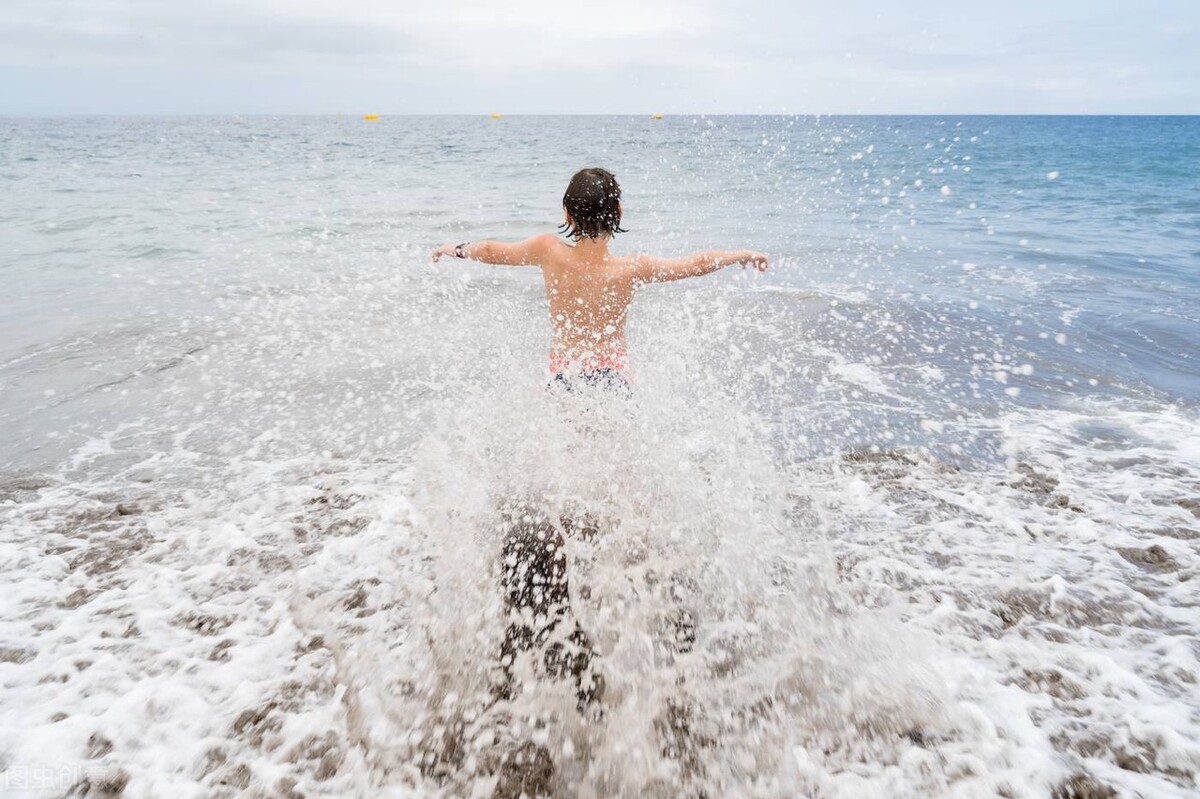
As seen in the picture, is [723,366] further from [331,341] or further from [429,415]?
[331,341]

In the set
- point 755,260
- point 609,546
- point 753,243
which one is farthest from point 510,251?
point 753,243

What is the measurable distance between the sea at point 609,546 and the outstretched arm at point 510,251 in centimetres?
92

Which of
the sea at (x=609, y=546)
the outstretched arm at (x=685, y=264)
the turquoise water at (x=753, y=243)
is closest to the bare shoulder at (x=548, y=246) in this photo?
the outstretched arm at (x=685, y=264)

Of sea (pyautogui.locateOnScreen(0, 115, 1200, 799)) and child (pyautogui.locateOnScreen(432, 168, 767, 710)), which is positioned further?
child (pyautogui.locateOnScreen(432, 168, 767, 710))

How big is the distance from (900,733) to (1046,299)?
30.1 feet

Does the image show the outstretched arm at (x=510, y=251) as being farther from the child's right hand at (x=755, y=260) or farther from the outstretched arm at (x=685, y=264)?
the child's right hand at (x=755, y=260)

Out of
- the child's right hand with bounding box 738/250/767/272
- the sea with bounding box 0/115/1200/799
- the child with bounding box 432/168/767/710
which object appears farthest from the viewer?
the child's right hand with bounding box 738/250/767/272

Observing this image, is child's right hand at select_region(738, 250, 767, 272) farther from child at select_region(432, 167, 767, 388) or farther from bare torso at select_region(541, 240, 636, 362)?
bare torso at select_region(541, 240, 636, 362)

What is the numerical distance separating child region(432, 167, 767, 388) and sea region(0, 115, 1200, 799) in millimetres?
258

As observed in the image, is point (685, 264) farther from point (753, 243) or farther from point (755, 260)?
point (753, 243)

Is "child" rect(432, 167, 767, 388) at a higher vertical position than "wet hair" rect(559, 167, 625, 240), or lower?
lower

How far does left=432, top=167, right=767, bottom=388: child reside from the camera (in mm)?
3793

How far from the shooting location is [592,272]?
12.8 ft

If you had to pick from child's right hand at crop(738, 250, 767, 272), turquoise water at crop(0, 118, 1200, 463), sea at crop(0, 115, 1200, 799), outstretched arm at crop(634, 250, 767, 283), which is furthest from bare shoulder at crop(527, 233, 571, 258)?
turquoise water at crop(0, 118, 1200, 463)
